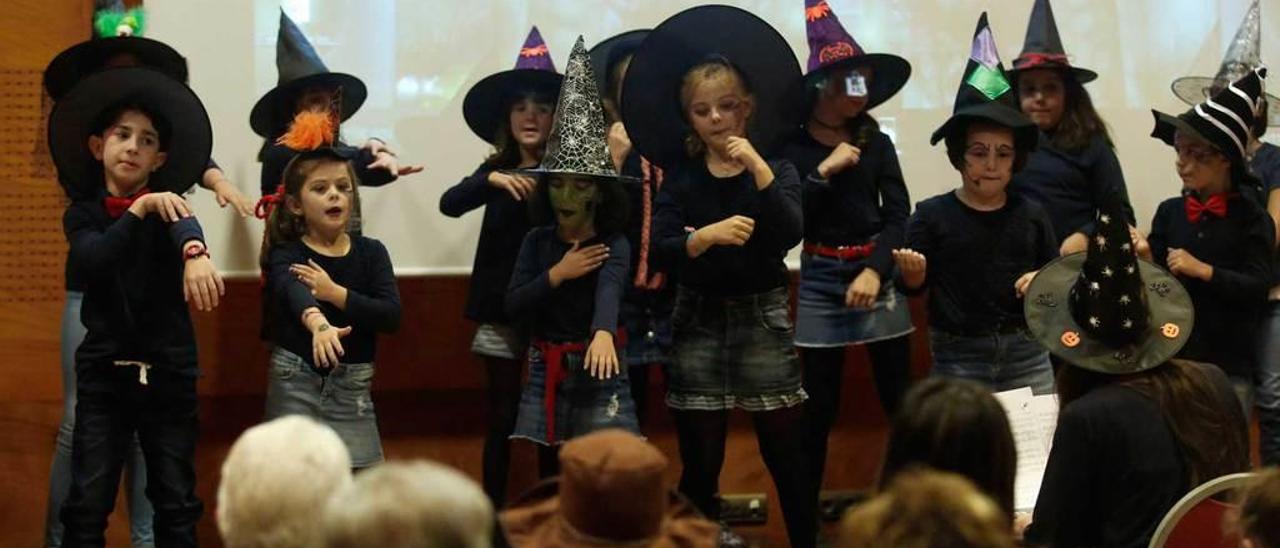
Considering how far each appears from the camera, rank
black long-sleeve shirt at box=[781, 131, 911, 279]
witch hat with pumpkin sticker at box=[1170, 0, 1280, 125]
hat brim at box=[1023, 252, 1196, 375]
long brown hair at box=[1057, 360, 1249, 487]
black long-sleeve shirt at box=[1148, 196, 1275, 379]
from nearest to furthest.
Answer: long brown hair at box=[1057, 360, 1249, 487] → hat brim at box=[1023, 252, 1196, 375] → black long-sleeve shirt at box=[1148, 196, 1275, 379] → black long-sleeve shirt at box=[781, 131, 911, 279] → witch hat with pumpkin sticker at box=[1170, 0, 1280, 125]

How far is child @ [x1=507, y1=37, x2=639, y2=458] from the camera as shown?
3.60m

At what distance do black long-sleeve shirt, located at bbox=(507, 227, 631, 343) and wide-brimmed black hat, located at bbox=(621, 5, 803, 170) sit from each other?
0.29 metres

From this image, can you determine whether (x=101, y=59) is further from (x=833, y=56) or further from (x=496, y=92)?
(x=833, y=56)

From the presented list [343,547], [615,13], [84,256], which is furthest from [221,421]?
[343,547]

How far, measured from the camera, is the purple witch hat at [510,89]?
4047 millimetres

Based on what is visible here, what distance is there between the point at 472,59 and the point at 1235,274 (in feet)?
7.48

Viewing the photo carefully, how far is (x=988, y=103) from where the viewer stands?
382 centimetres

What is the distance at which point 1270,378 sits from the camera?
4164mm

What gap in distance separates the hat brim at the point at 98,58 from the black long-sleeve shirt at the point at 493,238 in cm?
81

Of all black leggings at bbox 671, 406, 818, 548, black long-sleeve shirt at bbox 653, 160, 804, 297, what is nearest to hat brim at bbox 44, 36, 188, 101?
black long-sleeve shirt at bbox 653, 160, 804, 297

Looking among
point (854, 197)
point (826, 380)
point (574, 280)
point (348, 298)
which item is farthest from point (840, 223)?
point (348, 298)

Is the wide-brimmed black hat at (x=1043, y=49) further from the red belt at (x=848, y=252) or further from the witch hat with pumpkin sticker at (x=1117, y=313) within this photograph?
the witch hat with pumpkin sticker at (x=1117, y=313)

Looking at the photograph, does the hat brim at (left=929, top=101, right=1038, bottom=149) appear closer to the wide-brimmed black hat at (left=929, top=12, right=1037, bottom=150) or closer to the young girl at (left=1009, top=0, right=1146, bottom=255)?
the wide-brimmed black hat at (left=929, top=12, right=1037, bottom=150)

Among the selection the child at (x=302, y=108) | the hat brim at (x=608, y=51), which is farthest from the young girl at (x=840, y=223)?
the child at (x=302, y=108)
